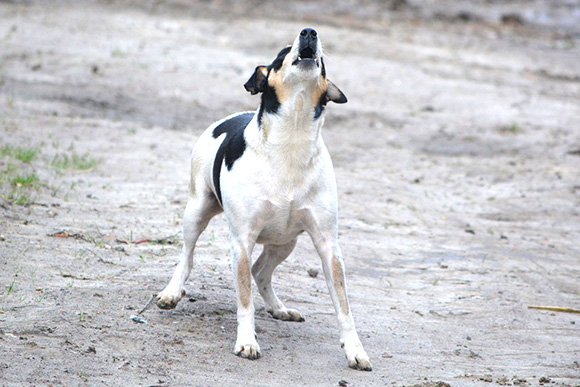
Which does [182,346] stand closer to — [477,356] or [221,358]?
[221,358]

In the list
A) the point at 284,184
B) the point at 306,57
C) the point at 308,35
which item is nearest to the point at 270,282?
the point at 284,184

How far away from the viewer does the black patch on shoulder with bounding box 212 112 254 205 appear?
201 inches

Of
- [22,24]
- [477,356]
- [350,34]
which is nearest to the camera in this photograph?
[477,356]

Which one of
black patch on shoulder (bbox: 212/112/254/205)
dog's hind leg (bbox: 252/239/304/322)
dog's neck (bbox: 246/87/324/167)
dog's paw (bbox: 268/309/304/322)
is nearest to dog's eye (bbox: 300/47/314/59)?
dog's neck (bbox: 246/87/324/167)

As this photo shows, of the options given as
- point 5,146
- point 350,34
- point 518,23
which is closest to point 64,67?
point 5,146

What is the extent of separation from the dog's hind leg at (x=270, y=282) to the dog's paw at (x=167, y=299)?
24.3 inches

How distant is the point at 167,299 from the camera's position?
538cm

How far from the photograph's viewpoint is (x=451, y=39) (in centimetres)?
1716

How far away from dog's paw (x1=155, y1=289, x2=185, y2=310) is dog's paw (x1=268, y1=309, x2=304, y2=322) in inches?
27.7

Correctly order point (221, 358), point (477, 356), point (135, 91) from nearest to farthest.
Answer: point (221, 358) < point (477, 356) < point (135, 91)

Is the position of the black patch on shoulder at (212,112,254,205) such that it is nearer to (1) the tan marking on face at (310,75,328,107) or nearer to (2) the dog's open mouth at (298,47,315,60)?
(1) the tan marking on face at (310,75,328,107)

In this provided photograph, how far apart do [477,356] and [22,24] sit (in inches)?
470

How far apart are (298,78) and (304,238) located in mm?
2900

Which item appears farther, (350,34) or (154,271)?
(350,34)
